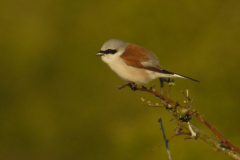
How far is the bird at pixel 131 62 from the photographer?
8.37 feet

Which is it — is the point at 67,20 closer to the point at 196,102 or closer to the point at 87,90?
the point at 87,90

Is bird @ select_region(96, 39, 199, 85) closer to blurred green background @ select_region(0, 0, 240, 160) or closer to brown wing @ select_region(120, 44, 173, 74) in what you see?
brown wing @ select_region(120, 44, 173, 74)

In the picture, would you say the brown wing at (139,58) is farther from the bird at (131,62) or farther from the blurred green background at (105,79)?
the blurred green background at (105,79)

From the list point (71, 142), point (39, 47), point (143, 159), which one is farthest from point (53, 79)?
point (143, 159)

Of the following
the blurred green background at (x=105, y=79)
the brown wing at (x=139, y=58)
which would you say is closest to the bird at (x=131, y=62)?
the brown wing at (x=139, y=58)

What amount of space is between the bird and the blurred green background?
103cm

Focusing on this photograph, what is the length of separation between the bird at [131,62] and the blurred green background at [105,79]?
103cm

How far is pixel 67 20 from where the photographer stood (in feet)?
17.2

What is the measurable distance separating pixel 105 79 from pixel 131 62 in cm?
179

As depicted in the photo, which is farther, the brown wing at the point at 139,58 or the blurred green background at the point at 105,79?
the blurred green background at the point at 105,79

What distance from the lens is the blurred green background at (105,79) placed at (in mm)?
3697

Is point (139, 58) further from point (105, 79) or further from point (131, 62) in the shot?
point (105, 79)

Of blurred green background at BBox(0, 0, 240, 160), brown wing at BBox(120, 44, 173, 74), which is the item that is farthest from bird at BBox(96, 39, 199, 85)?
blurred green background at BBox(0, 0, 240, 160)

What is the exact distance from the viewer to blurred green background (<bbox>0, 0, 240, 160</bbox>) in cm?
370
